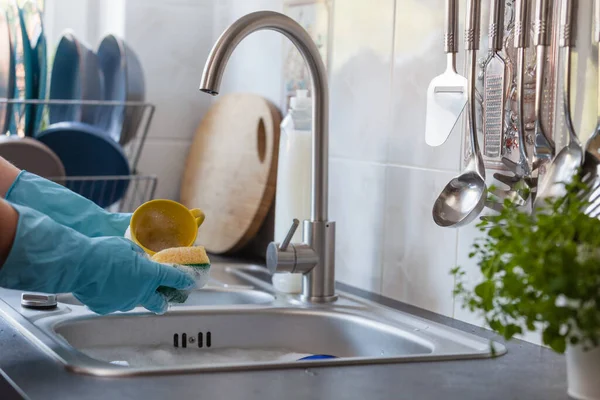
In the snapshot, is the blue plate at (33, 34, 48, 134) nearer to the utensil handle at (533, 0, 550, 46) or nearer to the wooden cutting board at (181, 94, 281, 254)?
the wooden cutting board at (181, 94, 281, 254)

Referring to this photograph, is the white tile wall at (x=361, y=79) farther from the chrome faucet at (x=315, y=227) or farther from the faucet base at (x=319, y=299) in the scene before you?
the faucet base at (x=319, y=299)

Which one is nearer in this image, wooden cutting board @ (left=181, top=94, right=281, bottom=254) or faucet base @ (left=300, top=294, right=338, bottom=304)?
faucet base @ (left=300, top=294, right=338, bottom=304)

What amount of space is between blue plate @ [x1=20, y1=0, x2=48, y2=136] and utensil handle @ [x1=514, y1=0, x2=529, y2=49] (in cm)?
101

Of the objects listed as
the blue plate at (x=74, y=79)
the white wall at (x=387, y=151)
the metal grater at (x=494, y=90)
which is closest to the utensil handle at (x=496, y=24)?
the metal grater at (x=494, y=90)

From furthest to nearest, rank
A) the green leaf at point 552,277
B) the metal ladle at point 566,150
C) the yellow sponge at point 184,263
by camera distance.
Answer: the yellow sponge at point 184,263 < the metal ladle at point 566,150 < the green leaf at point 552,277

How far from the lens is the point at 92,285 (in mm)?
1062

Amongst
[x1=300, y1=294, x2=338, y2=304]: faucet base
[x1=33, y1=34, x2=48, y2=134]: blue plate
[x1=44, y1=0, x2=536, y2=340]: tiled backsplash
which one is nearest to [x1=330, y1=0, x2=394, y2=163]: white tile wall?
[x1=44, y1=0, x2=536, y2=340]: tiled backsplash

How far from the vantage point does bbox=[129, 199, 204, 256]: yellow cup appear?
130cm

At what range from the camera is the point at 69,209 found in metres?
1.35

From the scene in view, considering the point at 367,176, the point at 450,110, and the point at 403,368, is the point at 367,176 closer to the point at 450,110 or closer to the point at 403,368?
the point at 450,110

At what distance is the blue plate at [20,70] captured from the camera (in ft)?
5.91

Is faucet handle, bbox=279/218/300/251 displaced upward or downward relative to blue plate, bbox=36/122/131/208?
downward

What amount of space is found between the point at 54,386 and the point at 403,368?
1.19 feet

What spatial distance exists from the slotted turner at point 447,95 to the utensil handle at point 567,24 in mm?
159
